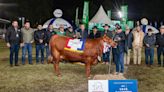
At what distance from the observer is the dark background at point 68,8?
58.4 m

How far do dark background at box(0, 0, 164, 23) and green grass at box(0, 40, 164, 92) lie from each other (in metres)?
42.8

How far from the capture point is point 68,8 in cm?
6675

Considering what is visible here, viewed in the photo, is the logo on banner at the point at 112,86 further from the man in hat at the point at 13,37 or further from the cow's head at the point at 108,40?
the man in hat at the point at 13,37

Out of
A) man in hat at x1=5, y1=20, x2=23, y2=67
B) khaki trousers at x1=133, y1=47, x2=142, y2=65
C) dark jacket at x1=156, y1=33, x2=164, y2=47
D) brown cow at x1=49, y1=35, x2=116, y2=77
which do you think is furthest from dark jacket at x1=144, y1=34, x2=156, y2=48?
man in hat at x1=5, y1=20, x2=23, y2=67

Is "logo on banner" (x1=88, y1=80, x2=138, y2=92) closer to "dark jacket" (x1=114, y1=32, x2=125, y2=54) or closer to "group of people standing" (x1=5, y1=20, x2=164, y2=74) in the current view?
"dark jacket" (x1=114, y1=32, x2=125, y2=54)

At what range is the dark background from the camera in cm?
5844

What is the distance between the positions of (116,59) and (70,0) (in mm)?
54501

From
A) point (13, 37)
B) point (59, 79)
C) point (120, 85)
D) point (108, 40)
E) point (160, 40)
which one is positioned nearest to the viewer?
point (120, 85)

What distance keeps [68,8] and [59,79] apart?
55.8 meters

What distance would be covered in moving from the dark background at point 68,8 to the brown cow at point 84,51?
44.7m

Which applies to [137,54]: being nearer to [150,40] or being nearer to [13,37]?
[150,40]

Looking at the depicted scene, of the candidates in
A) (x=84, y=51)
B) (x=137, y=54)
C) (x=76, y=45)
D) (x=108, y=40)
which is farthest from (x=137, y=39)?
(x=76, y=45)

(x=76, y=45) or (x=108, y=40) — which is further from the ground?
(x=108, y=40)

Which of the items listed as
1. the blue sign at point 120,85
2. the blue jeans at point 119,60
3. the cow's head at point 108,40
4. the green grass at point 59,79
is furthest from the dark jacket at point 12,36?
the blue sign at point 120,85
